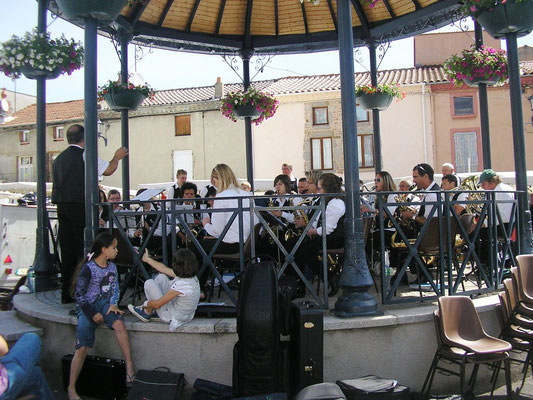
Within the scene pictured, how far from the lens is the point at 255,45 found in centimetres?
966

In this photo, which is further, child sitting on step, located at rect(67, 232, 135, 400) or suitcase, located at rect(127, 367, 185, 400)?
child sitting on step, located at rect(67, 232, 135, 400)

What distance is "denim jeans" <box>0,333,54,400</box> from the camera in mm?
4004

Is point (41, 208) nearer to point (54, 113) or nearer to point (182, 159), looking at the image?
point (182, 159)

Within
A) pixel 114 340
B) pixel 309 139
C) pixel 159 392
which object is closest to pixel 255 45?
pixel 114 340

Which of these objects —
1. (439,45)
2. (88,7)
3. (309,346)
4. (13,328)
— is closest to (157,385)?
(309,346)

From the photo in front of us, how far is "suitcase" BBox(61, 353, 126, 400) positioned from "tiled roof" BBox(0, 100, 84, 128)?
102ft

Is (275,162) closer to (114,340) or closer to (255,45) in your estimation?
(255,45)

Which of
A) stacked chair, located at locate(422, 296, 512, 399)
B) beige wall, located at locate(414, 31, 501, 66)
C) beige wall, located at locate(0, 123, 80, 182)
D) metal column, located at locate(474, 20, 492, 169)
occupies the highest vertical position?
beige wall, located at locate(414, 31, 501, 66)

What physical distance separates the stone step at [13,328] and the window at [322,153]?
953 inches

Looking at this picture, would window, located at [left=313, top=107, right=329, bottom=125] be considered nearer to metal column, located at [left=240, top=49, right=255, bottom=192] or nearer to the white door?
the white door

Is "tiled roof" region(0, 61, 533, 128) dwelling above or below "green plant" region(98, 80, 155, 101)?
above

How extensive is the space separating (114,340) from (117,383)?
423 mm

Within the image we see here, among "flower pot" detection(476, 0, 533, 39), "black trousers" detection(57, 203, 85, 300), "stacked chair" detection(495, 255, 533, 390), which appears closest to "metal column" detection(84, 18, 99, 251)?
"black trousers" detection(57, 203, 85, 300)

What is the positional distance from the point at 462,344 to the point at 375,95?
213 inches
